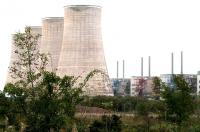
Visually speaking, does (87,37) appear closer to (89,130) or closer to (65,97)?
(89,130)

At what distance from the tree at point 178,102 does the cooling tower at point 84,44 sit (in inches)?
611

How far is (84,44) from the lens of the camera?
3347 centimetres

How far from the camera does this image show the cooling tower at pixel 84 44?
3338 centimetres

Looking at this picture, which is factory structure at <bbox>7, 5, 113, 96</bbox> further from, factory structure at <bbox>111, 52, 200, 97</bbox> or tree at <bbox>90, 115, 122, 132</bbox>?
factory structure at <bbox>111, 52, 200, 97</bbox>

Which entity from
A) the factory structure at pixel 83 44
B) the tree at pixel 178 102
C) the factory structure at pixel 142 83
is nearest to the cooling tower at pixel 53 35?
the factory structure at pixel 83 44

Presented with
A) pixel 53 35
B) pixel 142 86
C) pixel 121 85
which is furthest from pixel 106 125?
pixel 121 85

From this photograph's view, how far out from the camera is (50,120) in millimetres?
11117

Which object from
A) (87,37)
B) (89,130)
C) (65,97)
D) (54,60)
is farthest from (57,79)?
(54,60)

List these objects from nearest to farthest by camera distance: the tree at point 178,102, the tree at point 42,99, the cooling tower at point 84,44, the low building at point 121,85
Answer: the tree at point 42,99
the tree at point 178,102
the cooling tower at point 84,44
the low building at point 121,85

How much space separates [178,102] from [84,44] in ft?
54.3

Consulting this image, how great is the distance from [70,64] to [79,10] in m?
3.28

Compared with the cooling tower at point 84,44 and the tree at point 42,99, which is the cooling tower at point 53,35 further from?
the tree at point 42,99

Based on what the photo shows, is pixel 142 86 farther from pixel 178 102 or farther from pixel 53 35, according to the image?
pixel 178 102

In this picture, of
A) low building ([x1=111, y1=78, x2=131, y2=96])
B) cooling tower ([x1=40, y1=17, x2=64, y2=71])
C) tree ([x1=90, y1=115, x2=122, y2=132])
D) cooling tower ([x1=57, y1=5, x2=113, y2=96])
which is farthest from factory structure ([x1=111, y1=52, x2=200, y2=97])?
tree ([x1=90, y1=115, x2=122, y2=132])
